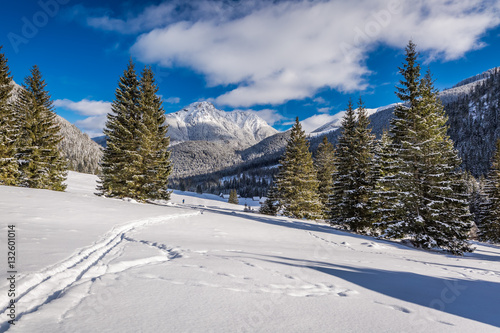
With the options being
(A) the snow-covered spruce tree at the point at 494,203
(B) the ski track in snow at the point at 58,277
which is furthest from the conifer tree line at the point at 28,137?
(A) the snow-covered spruce tree at the point at 494,203

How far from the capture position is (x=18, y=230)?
254 inches

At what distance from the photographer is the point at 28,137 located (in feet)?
70.9

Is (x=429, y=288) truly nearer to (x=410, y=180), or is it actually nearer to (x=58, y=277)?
(x=58, y=277)

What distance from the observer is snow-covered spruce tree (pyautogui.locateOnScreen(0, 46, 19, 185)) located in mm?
19547

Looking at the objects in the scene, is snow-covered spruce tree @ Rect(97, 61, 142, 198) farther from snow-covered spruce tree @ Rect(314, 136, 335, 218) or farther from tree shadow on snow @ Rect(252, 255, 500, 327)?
snow-covered spruce tree @ Rect(314, 136, 335, 218)

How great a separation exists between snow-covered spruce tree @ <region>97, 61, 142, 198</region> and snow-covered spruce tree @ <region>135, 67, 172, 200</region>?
0.47m

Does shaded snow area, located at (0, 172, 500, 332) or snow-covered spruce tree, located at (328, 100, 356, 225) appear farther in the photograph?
snow-covered spruce tree, located at (328, 100, 356, 225)

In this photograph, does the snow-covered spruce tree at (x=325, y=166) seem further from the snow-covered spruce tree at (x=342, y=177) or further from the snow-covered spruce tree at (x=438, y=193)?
the snow-covered spruce tree at (x=438, y=193)

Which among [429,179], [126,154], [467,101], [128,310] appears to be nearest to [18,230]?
[128,310]

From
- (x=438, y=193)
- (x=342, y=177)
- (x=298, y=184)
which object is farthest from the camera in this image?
(x=298, y=184)

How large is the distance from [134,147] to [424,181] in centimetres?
2111

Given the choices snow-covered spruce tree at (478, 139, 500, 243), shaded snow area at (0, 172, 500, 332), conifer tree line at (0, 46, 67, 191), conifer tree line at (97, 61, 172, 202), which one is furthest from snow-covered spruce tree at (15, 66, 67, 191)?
snow-covered spruce tree at (478, 139, 500, 243)

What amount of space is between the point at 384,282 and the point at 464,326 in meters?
1.74

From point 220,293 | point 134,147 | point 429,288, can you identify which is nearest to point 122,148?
point 134,147
